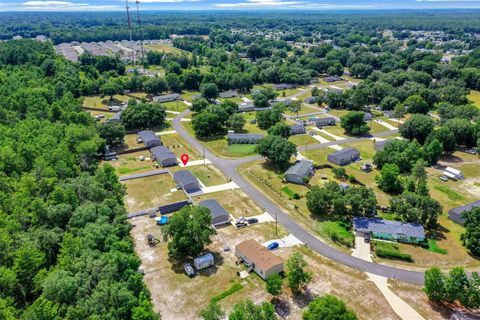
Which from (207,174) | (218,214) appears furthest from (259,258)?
(207,174)

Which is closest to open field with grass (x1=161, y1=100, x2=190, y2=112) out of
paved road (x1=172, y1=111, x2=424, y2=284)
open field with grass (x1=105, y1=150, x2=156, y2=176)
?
open field with grass (x1=105, y1=150, x2=156, y2=176)

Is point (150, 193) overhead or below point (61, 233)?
below

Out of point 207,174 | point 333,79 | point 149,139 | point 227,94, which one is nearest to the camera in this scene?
point 207,174

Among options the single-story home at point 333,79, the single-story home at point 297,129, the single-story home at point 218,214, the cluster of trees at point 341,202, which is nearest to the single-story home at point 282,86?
the single-story home at point 333,79

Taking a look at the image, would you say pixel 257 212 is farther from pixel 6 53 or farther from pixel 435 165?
pixel 6 53

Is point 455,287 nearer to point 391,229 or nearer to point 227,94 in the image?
point 391,229

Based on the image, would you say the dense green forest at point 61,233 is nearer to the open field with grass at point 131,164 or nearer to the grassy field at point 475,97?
the open field with grass at point 131,164
